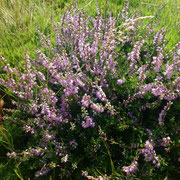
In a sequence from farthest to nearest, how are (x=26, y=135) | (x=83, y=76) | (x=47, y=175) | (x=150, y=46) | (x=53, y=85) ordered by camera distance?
(x=150, y=46)
(x=53, y=85)
(x=26, y=135)
(x=83, y=76)
(x=47, y=175)

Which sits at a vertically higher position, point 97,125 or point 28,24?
point 28,24

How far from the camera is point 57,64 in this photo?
283cm

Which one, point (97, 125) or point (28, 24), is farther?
point (28, 24)

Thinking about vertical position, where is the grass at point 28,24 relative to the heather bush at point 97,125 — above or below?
above

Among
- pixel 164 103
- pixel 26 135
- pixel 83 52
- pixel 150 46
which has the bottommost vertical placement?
pixel 26 135

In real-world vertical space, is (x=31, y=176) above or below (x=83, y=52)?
below

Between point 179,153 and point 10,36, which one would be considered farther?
point 10,36

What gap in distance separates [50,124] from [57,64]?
903 mm

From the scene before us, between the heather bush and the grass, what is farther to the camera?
the grass

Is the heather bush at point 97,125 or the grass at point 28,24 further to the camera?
the grass at point 28,24

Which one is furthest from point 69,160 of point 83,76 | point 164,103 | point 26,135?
point 164,103

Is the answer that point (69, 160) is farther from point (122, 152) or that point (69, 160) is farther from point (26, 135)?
point (26, 135)

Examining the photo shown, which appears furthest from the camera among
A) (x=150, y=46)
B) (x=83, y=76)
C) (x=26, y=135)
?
(x=150, y=46)

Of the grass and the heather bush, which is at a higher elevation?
the grass
